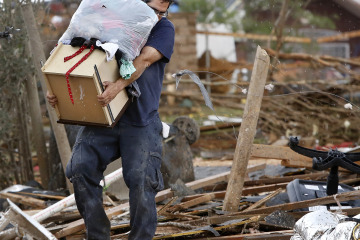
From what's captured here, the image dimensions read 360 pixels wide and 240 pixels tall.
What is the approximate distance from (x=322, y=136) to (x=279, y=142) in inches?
54.6

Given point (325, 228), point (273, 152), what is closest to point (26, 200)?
point (273, 152)

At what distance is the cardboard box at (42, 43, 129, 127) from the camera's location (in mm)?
3576

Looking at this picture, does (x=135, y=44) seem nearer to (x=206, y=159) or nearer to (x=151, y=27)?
(x=151, y=27)

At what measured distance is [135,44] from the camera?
3744 millimetres

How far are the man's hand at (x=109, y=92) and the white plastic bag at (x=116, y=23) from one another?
21cm

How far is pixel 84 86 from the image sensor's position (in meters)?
3.62

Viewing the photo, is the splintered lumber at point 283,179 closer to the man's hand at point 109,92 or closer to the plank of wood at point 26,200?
the plank of wood at point 26,200

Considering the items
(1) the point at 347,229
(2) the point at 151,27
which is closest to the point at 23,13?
(2) the point at 151,27

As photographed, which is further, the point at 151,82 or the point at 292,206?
the point at 292,206

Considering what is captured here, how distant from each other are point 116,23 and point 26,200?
3.04 metres

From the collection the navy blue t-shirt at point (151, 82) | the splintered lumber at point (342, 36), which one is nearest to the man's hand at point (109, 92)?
the navy blue t-shirt at point (151, 82)

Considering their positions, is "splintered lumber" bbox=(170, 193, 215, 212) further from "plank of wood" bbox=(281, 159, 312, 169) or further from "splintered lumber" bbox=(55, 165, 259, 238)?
"plank of wood" bbox=(281, 159, 312, 169)

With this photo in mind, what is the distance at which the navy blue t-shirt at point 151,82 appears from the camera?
3.87m

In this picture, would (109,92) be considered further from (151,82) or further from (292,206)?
(292,206)
